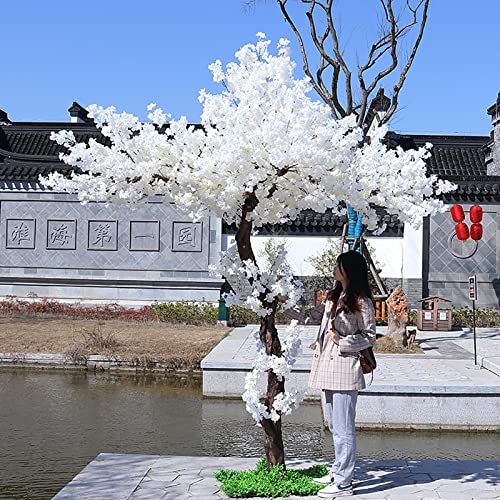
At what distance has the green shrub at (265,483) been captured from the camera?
17.1ft

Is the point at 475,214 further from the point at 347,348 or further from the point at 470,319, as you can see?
the point at 347,348

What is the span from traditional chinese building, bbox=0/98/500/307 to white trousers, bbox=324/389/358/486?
13.1m

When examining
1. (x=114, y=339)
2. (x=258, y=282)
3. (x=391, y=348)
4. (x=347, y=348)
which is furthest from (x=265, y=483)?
(x=114, y=339)

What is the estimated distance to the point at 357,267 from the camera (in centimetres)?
521

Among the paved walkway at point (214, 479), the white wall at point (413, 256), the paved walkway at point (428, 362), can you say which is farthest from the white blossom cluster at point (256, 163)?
the white wall at point (413, 256)

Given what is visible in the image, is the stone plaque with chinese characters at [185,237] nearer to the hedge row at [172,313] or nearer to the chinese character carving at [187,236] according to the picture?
the chinese character carving at [187,236]

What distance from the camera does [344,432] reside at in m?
5.20

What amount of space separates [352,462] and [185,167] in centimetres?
222

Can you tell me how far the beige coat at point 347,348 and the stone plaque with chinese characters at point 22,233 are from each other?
14.7m

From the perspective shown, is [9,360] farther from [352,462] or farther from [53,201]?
[352,462]

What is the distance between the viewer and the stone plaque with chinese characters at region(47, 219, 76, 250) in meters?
18.8

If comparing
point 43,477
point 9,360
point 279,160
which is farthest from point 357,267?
point 9,360

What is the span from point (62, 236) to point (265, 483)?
14329 mm

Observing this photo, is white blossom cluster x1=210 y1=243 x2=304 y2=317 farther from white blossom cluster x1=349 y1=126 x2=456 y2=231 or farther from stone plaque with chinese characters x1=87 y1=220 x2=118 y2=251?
stone plaque with chinese characters x1=87 y1=220 x2=118 y2=251
